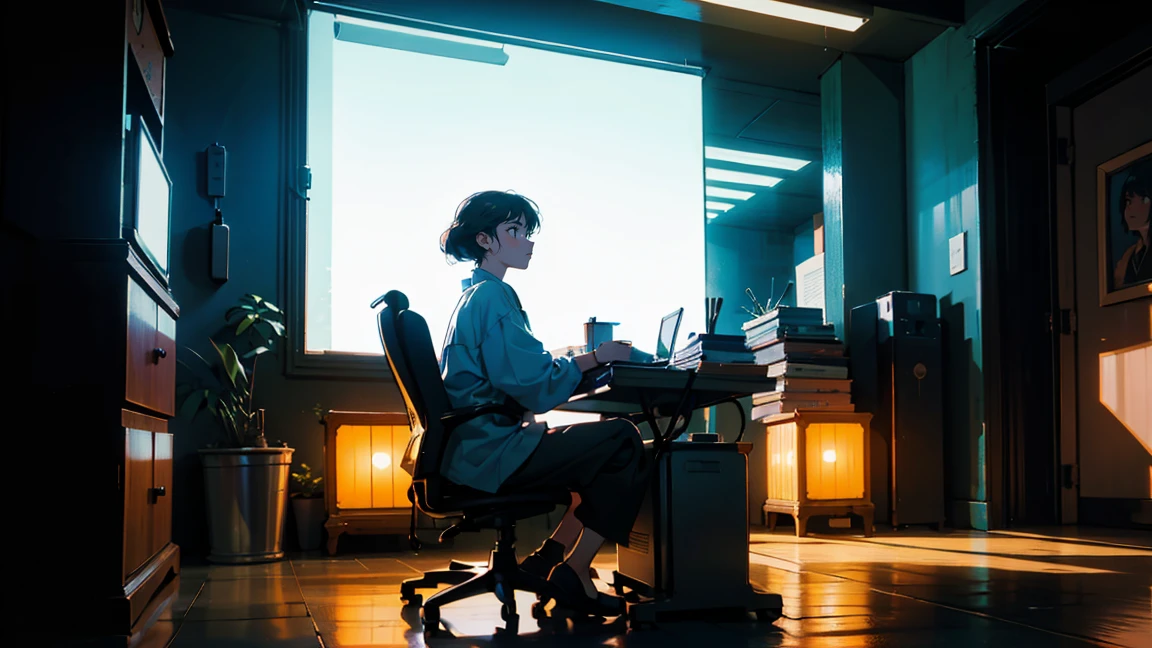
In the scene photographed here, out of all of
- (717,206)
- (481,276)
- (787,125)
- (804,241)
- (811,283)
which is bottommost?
(481,276)

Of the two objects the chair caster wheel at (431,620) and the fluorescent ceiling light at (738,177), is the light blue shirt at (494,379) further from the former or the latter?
the fluorescent ceiling light at (738,177)

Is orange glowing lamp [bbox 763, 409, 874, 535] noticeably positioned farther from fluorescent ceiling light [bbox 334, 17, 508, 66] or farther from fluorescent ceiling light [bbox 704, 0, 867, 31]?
fluorescent ceiling light [bbox 334, 17, 508, 66]

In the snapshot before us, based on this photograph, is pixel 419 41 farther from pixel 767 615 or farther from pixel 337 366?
pixel 767 615

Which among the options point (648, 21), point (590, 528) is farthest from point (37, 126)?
point (648, 21)

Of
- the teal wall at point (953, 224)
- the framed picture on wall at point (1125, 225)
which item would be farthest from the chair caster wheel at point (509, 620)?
the framed picture on wall at point (1125, 225)

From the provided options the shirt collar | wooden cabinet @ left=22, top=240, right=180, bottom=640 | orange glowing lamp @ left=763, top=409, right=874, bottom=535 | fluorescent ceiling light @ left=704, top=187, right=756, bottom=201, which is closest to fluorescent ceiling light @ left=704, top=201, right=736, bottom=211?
fluorescent ceiling light @ left=704, top=187, right=756, bottom=201

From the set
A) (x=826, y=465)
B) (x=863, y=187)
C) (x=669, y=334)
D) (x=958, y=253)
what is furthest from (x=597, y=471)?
(x=863, y=187)

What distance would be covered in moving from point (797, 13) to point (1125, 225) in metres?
1.91

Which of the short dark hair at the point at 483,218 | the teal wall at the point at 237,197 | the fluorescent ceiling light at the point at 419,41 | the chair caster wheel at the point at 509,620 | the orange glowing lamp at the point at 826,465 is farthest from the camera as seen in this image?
the fluorescent ceiling light at the point at 419,41

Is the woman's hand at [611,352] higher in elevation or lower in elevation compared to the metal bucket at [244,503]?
higher

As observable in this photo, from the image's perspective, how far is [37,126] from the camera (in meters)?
2.34

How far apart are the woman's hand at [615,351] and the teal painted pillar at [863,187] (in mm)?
3196

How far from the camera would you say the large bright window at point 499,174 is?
470 centimetres

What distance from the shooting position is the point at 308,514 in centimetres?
412
